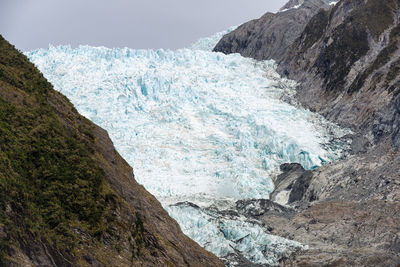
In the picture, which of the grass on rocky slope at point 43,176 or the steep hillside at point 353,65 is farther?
the steep hillside at point 353,65

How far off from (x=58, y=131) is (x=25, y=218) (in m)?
5.20

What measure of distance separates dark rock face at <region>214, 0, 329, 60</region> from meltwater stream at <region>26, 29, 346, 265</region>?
499 inches

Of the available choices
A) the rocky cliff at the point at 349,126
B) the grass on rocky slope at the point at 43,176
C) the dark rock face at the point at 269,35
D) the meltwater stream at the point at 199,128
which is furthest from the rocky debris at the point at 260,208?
the dark rock face at the point at 269,35

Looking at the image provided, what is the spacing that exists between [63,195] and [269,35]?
3010 inches

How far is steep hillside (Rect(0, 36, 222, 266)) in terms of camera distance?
435 inches

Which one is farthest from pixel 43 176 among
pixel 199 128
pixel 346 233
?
pixel 199 128

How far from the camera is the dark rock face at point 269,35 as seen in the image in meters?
83.9

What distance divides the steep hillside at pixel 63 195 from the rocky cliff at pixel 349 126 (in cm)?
1589

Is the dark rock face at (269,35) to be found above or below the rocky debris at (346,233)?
above

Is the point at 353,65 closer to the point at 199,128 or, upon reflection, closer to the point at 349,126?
the point at 349,126

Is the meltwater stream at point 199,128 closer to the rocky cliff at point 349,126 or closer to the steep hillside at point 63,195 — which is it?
the rocky cliff at point 349,126

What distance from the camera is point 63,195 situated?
1378 cm

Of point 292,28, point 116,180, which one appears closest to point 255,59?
point 292,28

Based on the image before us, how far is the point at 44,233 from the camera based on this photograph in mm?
11492
